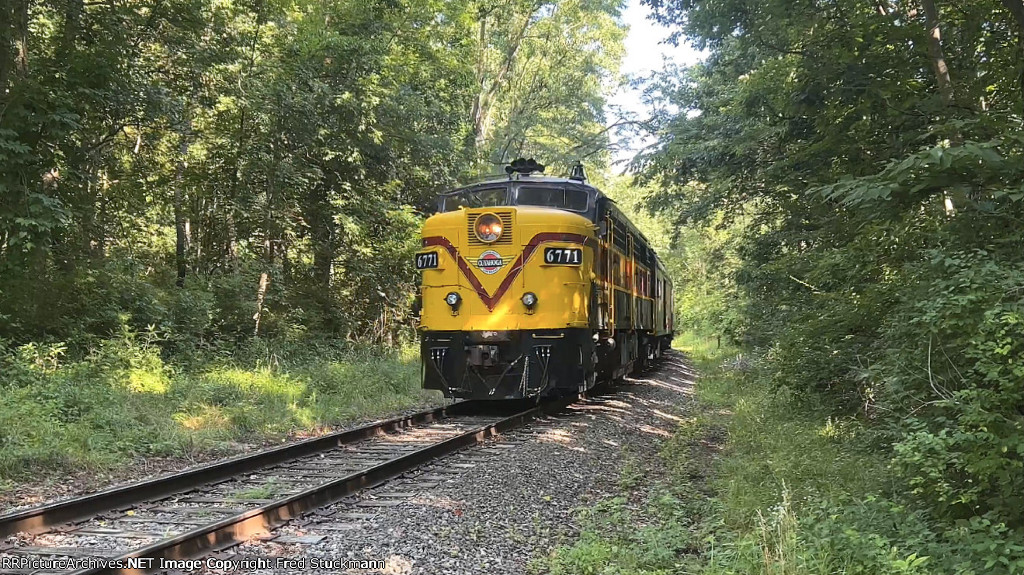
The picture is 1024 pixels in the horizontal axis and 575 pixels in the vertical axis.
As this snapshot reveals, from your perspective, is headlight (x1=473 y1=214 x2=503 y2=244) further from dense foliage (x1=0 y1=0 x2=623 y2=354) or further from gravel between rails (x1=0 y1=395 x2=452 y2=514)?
dense foliage (x1=0 y1=0 x2=623 y2=354)

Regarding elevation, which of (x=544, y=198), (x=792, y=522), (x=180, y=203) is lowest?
(x=792, y=522)

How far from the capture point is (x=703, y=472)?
738cm

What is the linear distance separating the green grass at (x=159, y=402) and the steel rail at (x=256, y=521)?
8.78 feet

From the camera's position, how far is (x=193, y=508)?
5680 mm

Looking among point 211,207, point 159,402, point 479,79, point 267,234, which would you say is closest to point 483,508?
point 159,402

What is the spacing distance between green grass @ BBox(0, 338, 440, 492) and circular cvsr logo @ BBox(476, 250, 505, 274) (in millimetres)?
3166

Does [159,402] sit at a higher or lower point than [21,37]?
lower

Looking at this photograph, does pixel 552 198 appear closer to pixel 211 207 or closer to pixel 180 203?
pixel 180 203

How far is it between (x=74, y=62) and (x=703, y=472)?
1101 cm

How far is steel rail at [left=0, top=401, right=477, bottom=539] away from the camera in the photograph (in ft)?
16.3

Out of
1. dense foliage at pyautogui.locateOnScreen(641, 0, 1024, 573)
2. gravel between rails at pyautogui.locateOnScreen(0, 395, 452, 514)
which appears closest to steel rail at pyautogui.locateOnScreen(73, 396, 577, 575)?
gravel between rails at pyautogui.locateOnScreen(0, 395, 452, 514)

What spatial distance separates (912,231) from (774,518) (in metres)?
3.39

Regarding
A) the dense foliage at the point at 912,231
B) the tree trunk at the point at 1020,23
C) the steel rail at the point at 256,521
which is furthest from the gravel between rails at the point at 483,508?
the tree trunk at the point at 1020,23

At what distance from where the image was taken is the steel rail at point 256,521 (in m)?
4.12
